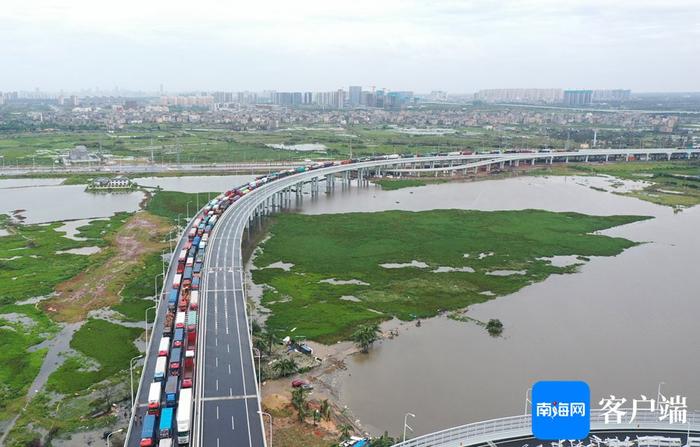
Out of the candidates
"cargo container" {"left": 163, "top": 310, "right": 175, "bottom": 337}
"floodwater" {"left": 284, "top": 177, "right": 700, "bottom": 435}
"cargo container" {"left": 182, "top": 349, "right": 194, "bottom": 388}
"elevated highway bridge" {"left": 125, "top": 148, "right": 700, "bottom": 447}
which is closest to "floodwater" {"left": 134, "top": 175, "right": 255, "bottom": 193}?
"elevated highway bridge" {"left": 125, "top": 148, "right": 700, "bottom": 447}

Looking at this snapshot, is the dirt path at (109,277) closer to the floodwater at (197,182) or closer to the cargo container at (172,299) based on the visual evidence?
the cargo container at (172,299)

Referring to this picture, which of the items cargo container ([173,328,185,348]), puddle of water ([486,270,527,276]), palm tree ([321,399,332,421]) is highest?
cargo container ([173,328,185,348])

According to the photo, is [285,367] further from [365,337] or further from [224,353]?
[365,337]

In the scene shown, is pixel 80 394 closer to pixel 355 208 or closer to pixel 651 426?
pixel 651 426

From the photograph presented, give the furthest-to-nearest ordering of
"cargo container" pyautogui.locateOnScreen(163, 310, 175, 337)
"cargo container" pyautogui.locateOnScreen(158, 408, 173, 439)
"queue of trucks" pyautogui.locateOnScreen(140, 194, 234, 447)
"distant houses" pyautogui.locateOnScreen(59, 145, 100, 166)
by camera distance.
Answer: "distant houses" pyautogui.locateOnScreen(59, 145, 100, 166)
"cargo container" pyautogui.locateOnScreen(163, 310, 175, 337)
"queue of trucks" pyautogui.locateOnScreen(140, 194, 234, 447)
"cargo container" pyautogui.locateOnScreen(158, 408, 173, 439)

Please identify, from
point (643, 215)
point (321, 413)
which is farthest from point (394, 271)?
point (643, 215)

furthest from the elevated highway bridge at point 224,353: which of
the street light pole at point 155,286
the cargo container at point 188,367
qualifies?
the street light pole at point 155,286

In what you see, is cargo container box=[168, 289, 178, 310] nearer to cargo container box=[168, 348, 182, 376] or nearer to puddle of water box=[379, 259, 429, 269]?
cargo container box=[168, 348, 182, 376]
